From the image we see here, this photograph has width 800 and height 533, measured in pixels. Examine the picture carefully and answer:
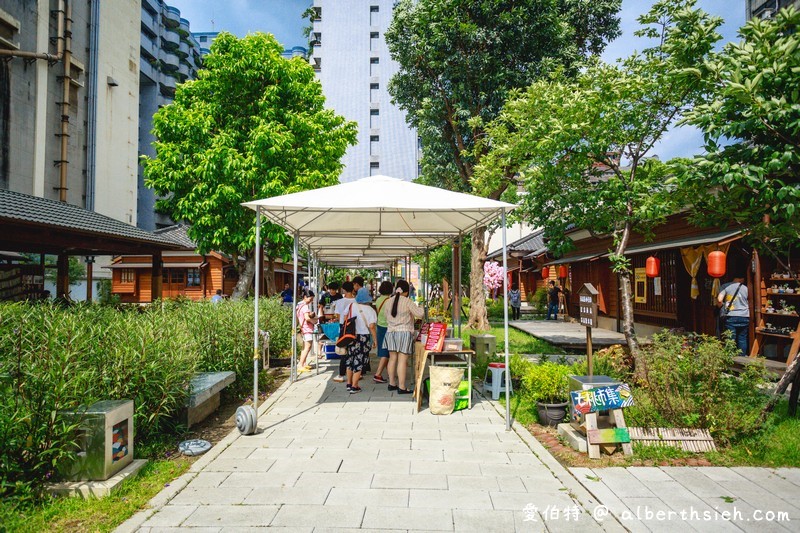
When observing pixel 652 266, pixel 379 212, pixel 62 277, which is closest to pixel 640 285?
pixel 652 266

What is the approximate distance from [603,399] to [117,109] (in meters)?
33.8

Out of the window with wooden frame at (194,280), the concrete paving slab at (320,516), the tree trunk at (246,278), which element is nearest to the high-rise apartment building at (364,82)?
the window with wooden frame at (194,280)

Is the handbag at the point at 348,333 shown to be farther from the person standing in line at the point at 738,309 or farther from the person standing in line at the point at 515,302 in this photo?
the person standing in line at the point at 515,302

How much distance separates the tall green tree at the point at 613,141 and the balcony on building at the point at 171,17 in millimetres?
55573

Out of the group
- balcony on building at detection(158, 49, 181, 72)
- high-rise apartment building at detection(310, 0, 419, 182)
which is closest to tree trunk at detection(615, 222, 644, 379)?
high-rise apartment building at detection(310, 0, 419, 182)

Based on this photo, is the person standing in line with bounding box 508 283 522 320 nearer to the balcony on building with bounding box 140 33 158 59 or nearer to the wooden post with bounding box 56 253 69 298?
the wooden post with bounding box 56 253 69 298

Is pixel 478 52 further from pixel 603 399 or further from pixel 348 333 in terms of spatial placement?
pixel 603 399

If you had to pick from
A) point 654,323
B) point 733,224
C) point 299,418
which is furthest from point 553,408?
point 654,323

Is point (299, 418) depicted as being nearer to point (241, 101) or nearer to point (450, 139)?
point (241, 101)

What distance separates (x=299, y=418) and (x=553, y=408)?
132 inches

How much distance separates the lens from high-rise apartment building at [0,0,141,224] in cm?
2038

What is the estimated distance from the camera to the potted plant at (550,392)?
6.35m

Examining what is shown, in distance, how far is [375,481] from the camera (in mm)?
4508

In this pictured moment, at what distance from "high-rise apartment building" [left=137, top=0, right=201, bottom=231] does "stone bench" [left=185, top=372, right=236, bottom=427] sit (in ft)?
132
